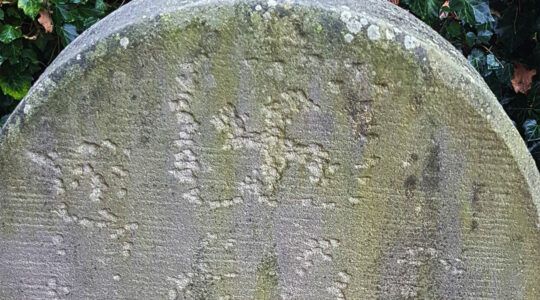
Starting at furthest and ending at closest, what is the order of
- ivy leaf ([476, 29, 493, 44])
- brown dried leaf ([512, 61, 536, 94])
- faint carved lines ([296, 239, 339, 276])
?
1. brown dried leaf ([512, 61, 536, 94])
2. ivy leaf ([476, 29, 493, 44])
3. faint carved lines ([296, 239, 339, 276])

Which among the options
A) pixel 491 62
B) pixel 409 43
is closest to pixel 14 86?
pixel 409 43

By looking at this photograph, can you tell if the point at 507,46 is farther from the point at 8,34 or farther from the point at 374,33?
the point at 8,34

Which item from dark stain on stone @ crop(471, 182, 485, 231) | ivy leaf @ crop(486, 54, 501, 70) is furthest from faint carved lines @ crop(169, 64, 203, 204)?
ivy leaf @ crop(486, 54, 501, 70)

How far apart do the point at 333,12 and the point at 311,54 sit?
86mm

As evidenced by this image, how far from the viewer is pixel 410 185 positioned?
1173mm

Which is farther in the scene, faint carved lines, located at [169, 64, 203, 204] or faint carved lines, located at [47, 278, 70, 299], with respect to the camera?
faint carved lines, located at [47, 278, 70, 299]

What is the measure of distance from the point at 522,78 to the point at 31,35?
1.82 metres

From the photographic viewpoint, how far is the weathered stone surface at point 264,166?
3.46 feet

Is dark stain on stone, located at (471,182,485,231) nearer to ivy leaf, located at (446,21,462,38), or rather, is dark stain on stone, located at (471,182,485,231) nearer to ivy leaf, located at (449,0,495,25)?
ivy leaf, located at (449,0,495,25)

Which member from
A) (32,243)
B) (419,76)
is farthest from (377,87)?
(32,243)

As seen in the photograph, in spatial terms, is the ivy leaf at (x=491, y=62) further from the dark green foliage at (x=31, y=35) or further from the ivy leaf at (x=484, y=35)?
the dark green foliage at (x=31, y=35)

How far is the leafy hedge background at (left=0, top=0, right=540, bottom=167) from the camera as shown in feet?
6.23

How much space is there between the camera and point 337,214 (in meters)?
1.21

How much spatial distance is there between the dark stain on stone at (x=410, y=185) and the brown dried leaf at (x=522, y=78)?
1.18 m
